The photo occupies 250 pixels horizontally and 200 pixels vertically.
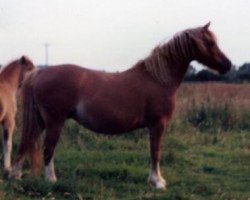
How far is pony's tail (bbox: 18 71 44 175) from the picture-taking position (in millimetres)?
7566

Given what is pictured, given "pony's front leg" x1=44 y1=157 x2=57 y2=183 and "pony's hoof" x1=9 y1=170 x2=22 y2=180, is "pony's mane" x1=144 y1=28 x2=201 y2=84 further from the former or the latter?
"pony's hoof" x1=9 y1=170 x2=22 y2=180

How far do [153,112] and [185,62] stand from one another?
2.98 ft

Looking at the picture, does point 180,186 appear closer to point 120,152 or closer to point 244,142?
point 120,152

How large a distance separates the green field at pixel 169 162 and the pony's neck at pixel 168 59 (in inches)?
57.0

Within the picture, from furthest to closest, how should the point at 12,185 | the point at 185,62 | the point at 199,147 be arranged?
the point at 199,147 < the point at 185,62 < the point at 12,185

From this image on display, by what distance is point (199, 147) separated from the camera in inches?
440

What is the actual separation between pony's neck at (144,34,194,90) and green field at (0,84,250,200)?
145cm

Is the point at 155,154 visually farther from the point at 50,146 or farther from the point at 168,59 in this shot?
the point at 50,146

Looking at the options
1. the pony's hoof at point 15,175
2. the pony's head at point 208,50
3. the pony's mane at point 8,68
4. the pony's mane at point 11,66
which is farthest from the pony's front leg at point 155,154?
the pony's mane at point 8,68

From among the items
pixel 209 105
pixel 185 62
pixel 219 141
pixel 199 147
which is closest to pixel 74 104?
pixel 185 62

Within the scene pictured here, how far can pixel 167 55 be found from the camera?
7.79 m

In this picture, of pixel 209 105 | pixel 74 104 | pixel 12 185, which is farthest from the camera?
pixel 209 105

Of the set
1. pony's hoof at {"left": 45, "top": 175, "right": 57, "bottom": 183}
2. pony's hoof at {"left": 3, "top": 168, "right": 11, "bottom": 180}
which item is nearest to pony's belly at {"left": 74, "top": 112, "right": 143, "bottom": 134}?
pony's hoof at {"left": 45, "top": 175, "right": 57, "bottom": 183}

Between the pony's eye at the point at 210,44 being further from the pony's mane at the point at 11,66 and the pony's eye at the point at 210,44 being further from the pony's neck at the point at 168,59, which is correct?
the pony's mane at the point at 11,66
